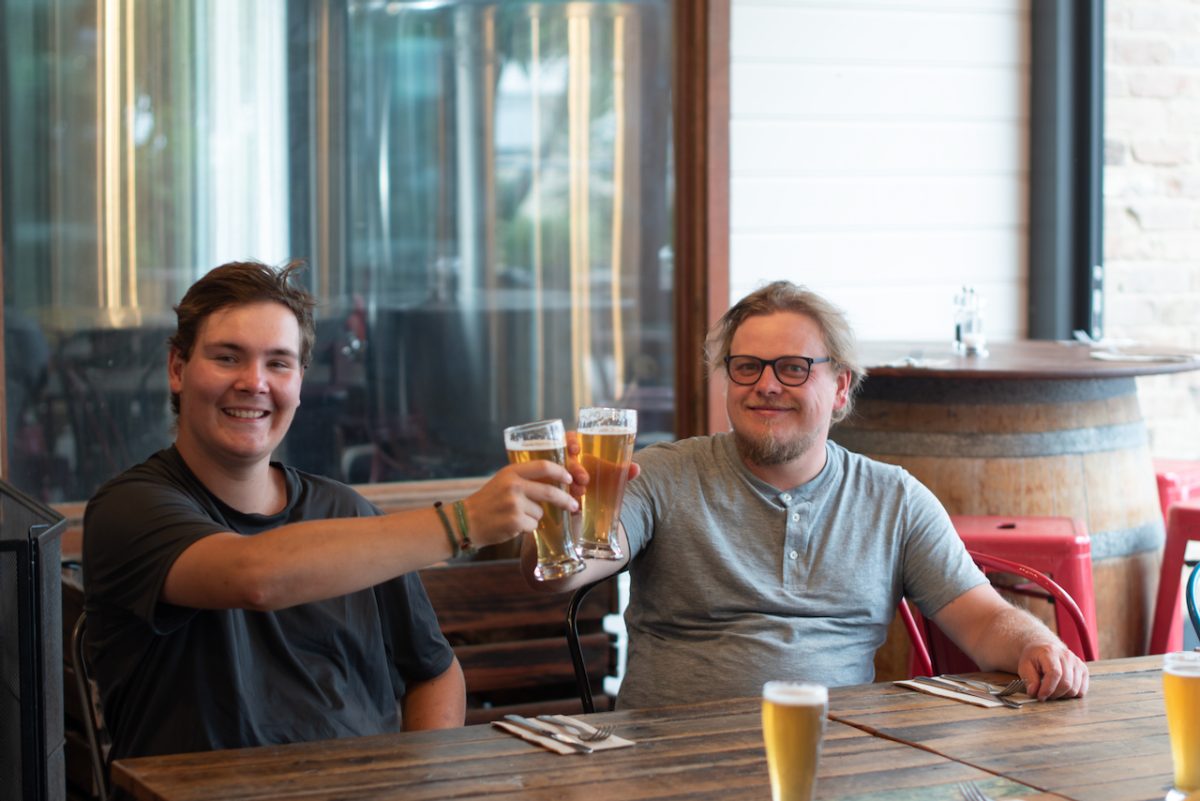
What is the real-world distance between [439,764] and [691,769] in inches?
10.9

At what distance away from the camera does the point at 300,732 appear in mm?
1884

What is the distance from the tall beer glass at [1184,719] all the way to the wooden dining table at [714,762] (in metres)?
0.03

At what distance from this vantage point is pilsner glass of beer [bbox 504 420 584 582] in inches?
66.7

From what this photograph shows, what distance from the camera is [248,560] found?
164 centimetres

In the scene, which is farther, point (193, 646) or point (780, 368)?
point (780, 368)

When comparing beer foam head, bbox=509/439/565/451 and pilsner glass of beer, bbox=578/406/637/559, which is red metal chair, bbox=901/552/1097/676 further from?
beer foam head, bbox=509/439/565/451

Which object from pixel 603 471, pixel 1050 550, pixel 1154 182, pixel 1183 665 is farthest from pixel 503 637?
pixel 1154 182

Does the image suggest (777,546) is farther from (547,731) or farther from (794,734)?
(794,734)

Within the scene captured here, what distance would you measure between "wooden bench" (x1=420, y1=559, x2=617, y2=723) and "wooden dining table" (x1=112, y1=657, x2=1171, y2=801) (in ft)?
4.61

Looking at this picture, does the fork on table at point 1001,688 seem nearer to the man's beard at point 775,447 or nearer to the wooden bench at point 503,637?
the man's beard at point 775,447

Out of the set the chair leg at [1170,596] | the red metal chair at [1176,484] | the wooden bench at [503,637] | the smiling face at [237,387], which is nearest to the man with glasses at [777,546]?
the smiling face at [237,387]

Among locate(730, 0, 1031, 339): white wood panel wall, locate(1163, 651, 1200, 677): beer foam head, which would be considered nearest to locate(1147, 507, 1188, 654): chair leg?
locate(730, 0, 1031, 339): white wood panel wall

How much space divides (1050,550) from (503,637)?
1211 mm

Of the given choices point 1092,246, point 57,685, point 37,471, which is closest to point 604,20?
point 1092,246
